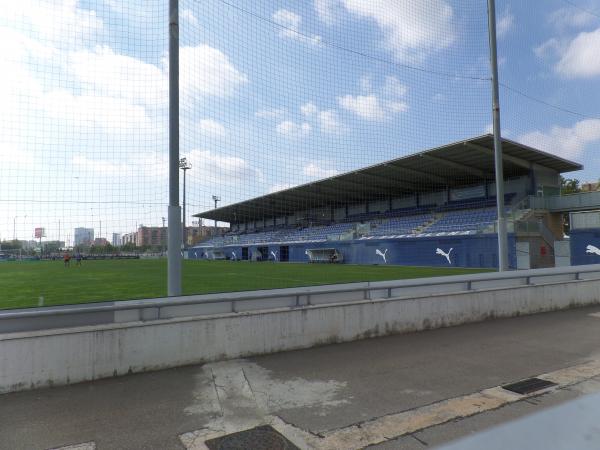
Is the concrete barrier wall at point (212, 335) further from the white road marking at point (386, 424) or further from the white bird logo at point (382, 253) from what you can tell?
the white bird logo at point (382, 253)

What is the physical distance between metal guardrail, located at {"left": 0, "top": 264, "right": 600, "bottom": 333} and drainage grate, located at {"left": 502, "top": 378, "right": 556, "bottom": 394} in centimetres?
265

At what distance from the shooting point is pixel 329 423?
3.58 m

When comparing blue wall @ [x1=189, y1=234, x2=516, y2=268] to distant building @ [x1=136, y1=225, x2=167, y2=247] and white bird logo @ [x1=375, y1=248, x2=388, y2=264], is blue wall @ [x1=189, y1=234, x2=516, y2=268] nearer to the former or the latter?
white bird logo @ [x1=375, y1=248, x2=388, y2=264]

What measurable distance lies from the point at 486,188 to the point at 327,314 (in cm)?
3117

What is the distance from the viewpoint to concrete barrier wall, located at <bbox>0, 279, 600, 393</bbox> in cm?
446

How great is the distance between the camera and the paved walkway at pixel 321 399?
133 inches

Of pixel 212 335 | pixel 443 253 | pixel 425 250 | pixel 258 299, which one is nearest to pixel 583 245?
pixel 443 253

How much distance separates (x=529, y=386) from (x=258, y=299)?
3.50 metres

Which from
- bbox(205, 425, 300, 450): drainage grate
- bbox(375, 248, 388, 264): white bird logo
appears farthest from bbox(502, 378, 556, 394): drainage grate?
bbox(375, 248, 388, 264): white bird logo

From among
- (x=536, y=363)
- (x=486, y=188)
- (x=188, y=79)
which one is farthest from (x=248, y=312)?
(x=486, y=188)

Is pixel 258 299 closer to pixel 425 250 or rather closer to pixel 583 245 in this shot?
pixel 583 245

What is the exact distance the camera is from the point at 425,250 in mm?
29922

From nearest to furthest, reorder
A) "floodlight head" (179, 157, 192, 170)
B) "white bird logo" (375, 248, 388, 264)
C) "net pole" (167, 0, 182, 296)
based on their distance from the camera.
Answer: "net pole" (167, 0, 182, 296) → "floodlight head" (179, 157, 192, 170) → "white bird logo" (375, 248, 388, 264)

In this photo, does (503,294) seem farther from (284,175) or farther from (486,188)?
(486,188)
